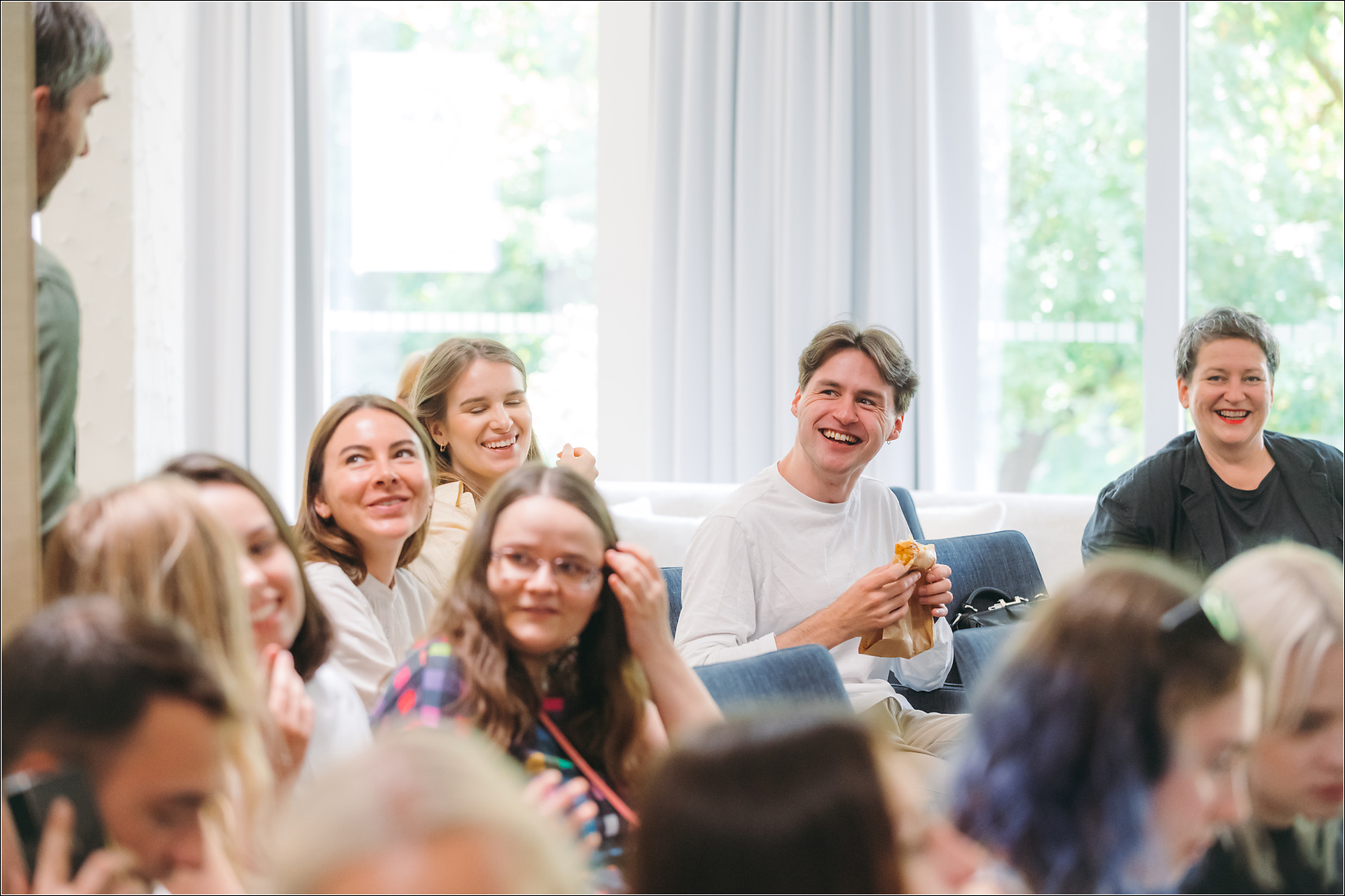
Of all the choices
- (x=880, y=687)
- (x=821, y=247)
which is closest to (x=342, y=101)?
(x=821, y=247)

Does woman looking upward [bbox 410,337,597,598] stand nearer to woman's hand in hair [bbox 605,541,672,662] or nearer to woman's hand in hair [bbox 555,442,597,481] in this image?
woman's hand in hair [bbox 555,442,597,481]

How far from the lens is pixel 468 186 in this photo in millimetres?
4422

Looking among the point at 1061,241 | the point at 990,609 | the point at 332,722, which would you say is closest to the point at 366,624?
the point at 332,722

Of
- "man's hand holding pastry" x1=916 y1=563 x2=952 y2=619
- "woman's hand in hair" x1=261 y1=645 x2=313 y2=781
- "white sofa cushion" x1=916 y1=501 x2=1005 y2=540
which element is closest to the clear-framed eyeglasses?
"woman's hand in hair" x1=261 y1=645 x2=313 y2=781

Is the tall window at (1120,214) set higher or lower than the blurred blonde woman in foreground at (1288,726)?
higher

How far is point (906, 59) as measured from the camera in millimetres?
4066

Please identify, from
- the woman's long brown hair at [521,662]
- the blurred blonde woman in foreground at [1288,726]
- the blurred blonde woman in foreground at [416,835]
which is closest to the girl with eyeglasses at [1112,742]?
the blurred blonde woman in foreground at [1288,726]

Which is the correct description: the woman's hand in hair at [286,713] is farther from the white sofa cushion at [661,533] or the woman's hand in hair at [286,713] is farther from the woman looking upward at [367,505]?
the white sofa cushion at [661,533]

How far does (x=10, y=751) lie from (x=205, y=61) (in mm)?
3896

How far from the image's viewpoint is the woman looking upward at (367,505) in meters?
1.87

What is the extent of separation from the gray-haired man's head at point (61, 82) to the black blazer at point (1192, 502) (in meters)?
2.32

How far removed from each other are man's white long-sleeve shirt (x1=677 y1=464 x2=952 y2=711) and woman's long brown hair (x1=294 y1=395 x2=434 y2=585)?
61 centimetres

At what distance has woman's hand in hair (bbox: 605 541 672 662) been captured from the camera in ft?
4.90

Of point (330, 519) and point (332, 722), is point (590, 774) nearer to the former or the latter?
point (332, 722)
